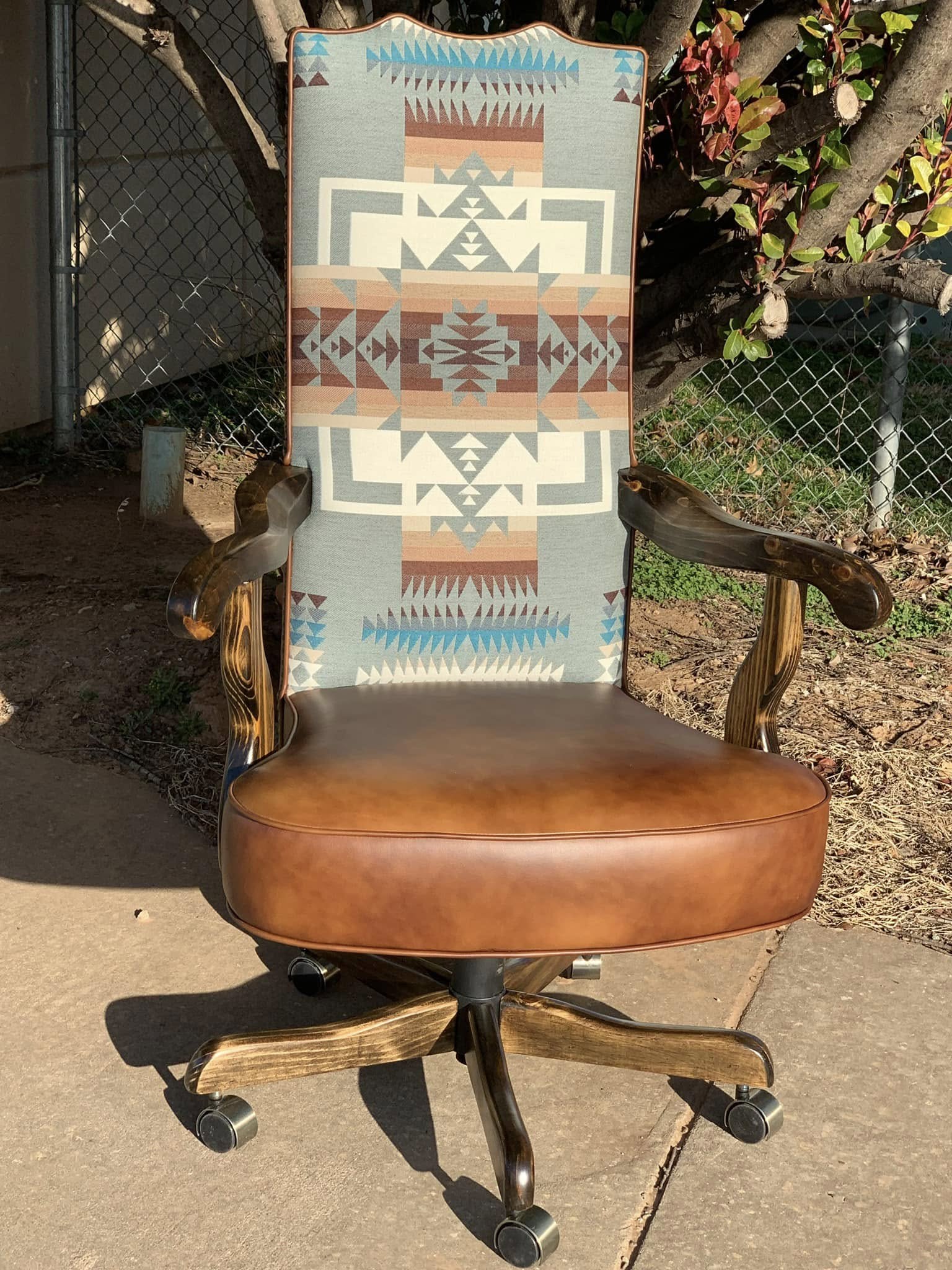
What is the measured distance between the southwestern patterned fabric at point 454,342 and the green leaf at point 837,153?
527 mm

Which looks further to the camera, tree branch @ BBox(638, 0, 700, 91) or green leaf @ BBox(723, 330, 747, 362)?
green leaf @ BBox(723, 330, 747, 362)

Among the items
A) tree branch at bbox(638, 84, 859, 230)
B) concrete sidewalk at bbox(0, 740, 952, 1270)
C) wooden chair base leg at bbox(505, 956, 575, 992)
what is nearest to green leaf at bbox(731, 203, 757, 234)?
tree branch at bbox(638, 84, 859, 230)

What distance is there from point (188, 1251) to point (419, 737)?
2.16 ft

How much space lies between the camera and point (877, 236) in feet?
9.06

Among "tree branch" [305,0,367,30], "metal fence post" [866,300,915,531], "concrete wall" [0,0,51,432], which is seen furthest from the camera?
"concrete wall" [0,0,51,432]

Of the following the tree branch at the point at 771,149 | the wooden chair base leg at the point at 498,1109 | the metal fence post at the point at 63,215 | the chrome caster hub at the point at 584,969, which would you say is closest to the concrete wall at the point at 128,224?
the metal fence post at the point at 63,215

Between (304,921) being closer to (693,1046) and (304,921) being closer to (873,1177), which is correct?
(693,1046)

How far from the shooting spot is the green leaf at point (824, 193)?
2615mm

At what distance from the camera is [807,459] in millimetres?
4848

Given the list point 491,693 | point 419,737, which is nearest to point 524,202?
point 491,693

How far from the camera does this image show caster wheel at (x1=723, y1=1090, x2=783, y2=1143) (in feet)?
6.10

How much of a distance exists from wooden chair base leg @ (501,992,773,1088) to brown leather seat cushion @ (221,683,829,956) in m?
0.26

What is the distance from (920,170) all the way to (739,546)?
3.82 feet

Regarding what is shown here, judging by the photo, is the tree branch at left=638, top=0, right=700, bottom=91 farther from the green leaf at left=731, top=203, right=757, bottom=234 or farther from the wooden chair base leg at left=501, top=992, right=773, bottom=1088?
the wooden chair base leg at left=501, top=992, right=773, bottom=1088
